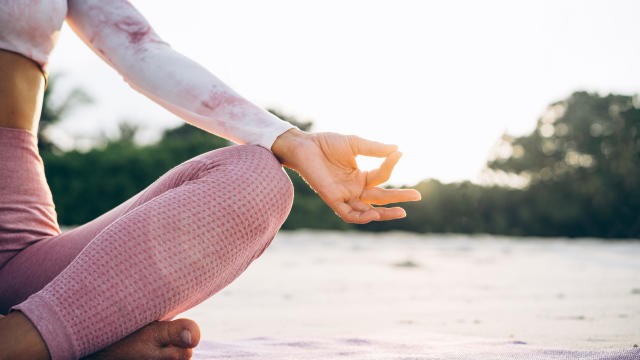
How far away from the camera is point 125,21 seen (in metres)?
1.14

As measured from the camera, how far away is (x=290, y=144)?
1.00 meters

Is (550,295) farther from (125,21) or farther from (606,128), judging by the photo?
(606,128)

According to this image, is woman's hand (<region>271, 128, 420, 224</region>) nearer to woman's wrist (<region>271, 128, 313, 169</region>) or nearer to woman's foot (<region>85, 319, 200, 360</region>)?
woman's wrist (<region>271, 128, 313, 169</region>)

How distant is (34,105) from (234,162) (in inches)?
20.6

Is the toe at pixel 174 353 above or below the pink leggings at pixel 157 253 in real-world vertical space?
below

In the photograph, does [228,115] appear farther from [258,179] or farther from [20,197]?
[20,197]

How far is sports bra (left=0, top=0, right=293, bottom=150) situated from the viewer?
1.04 m

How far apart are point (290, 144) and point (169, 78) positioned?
267 mm

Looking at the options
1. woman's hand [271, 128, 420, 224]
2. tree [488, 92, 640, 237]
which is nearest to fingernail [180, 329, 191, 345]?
woman's hand [271, 128, 420, 224]

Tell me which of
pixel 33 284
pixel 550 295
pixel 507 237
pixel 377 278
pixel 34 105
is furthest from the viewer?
pixel 507 237

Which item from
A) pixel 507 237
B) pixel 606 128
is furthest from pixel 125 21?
pixel 606 128

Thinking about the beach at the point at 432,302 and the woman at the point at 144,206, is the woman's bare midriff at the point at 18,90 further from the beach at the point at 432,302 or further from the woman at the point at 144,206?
the beach at the point at 432,302

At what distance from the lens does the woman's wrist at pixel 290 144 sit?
100cm

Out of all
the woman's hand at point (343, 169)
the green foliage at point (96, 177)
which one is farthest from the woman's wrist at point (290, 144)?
the green foliage at point (96, 177)
